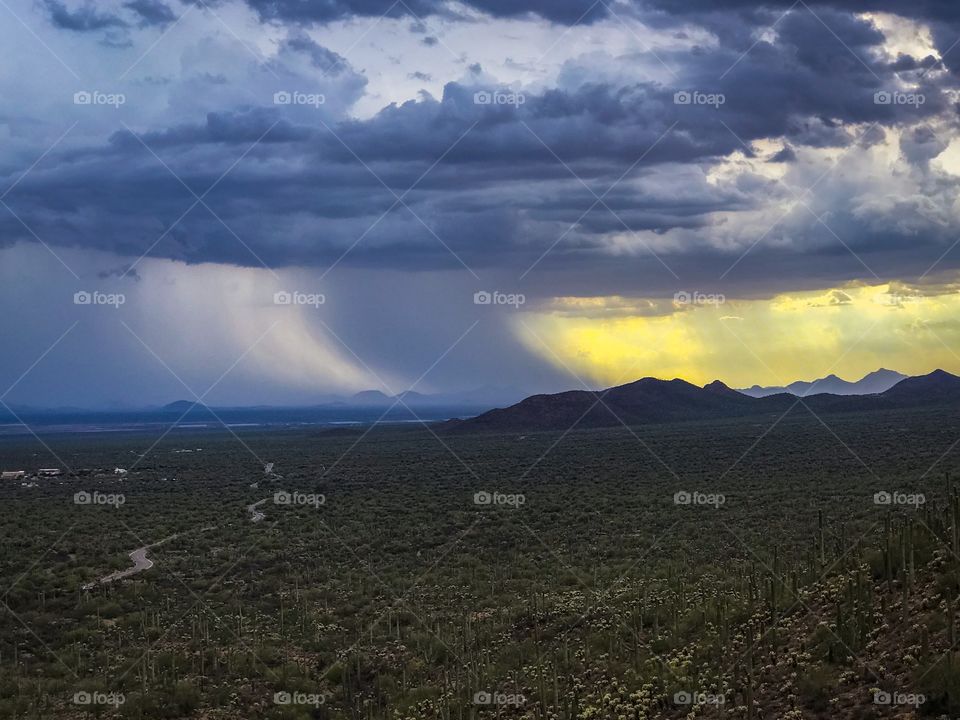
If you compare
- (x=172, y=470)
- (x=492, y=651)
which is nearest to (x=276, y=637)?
(x=492, y=651)

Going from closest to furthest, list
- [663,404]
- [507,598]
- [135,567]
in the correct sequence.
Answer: [507,598], [135,567], [663,404]

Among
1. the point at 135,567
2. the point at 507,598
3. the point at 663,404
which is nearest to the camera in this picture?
the point at 507,598

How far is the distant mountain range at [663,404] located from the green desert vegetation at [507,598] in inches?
3239

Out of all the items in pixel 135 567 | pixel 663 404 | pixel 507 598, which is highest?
pixel 663 404

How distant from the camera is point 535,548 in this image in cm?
3481

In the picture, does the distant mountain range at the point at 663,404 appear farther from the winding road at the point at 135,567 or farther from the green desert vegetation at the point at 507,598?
the winding road at the point at 135,567

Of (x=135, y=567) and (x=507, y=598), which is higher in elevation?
(x=135, y=567)

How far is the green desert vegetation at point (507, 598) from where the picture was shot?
590 inches

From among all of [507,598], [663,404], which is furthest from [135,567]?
[663,404]

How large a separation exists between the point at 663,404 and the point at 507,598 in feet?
430

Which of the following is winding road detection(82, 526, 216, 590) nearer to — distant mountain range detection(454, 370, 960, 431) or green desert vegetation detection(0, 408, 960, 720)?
green desert vegetation detection(0, 408, 960, 720)

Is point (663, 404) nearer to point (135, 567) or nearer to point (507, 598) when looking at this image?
point (135, 567)

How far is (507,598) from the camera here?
86.9ft

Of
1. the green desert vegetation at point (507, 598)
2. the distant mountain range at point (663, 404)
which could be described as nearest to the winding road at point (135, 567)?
the green desert vegetation at point (507, 598)
